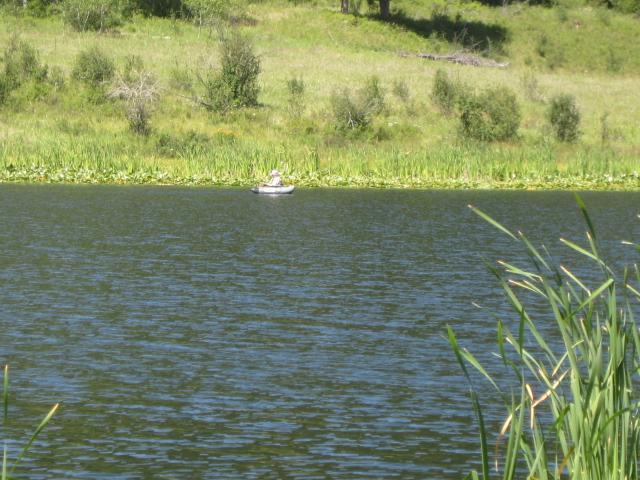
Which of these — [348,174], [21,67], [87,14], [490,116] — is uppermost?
[87,14]

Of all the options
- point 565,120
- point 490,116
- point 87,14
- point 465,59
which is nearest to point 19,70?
point 87,14

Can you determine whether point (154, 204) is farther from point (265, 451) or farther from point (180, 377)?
point (265, 451)

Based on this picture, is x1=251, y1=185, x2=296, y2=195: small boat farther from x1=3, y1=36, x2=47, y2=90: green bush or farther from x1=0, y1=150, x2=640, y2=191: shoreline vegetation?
x1=3, y1=36, x2=47, y2=90: green bush

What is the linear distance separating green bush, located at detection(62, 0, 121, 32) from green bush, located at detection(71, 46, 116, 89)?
1698 cm

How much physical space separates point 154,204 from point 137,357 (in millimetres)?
25326

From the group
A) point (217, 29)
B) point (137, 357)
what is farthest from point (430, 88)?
point (137, 357)

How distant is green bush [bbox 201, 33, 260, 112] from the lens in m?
62.9

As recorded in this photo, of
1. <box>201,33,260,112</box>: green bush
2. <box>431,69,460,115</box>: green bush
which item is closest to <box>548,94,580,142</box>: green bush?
<box>431,69,460,115</box>: green bush

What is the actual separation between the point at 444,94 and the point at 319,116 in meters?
9.18

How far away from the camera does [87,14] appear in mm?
82125

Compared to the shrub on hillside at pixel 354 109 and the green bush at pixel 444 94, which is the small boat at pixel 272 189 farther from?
the green bush at pixel 444 94

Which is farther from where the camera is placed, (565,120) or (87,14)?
(87,14)

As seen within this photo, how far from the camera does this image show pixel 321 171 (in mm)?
54531

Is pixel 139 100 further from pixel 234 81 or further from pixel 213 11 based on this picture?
pixel 213 11
